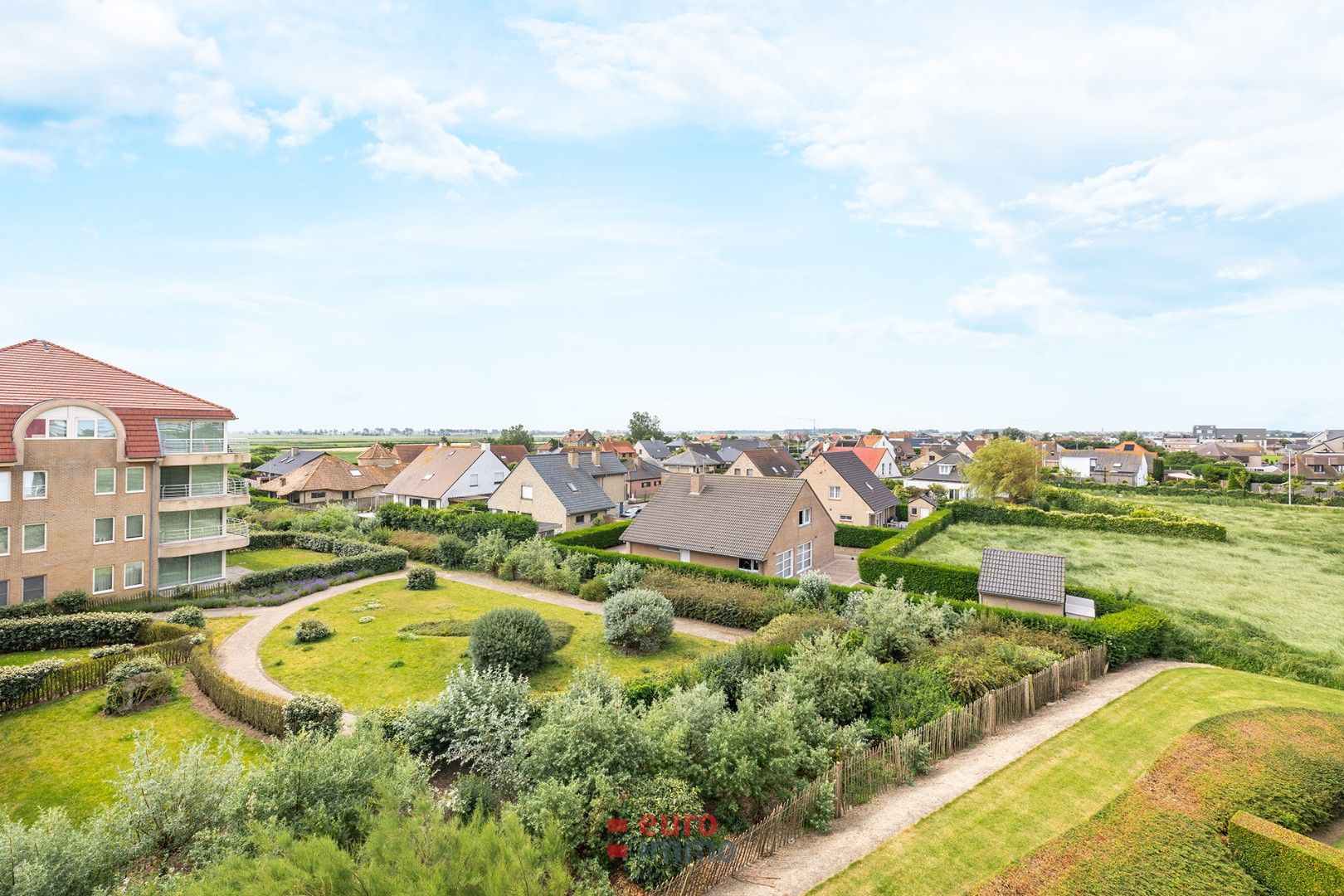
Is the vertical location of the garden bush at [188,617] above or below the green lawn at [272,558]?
above

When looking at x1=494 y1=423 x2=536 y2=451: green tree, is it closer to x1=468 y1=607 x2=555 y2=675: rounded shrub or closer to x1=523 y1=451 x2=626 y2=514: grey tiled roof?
x1=523 y1=451 x2=626 y2=514: grey tiled roof

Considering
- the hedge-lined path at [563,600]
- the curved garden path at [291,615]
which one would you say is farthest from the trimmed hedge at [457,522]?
the curved garden path at [291,615]

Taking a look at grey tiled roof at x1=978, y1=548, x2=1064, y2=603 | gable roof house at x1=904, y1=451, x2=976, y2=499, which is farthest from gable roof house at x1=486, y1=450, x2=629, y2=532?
gable roof house at x1=904, y1=451, x2=976, y2=499

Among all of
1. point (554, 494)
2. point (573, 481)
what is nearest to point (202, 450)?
point (554, 494)

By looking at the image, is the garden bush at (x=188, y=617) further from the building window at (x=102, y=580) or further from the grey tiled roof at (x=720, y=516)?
the grey tiled roof at (x=720, y=516)

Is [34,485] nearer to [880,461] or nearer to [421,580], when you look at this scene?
[421,580]
